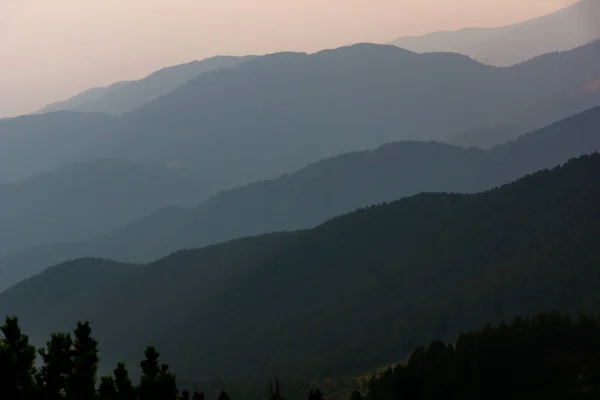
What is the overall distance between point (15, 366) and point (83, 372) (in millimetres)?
4044

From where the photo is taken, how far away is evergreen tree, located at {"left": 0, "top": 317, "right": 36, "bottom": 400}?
31.5 meters

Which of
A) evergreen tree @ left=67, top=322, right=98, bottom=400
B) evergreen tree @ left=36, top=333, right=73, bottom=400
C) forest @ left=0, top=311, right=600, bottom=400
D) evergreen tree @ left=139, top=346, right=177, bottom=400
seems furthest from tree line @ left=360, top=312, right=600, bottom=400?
evergreen tree @ left=36, top=333, right=73, bottom=400

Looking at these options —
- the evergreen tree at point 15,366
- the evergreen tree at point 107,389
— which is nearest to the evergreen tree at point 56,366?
the evergreen tree at point 15,366

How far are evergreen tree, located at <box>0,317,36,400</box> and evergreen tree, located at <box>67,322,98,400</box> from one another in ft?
6.93

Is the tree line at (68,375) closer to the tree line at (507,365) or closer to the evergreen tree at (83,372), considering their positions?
the evergreen tree at (83,372)

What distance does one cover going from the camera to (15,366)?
31.9 metres

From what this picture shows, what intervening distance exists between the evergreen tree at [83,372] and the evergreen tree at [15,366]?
2.11 metres

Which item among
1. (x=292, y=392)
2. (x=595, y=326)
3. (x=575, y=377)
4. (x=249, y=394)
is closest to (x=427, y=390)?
(x=575, y=377)

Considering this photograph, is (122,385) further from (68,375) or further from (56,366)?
(56,366)

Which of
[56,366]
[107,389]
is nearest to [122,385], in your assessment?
[107,389]

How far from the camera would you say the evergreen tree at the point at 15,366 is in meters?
31.5

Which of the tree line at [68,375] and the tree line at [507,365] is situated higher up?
A: the tree line at [68,375]

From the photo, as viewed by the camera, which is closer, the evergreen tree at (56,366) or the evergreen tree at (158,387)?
the evergreen tree at (158,387)

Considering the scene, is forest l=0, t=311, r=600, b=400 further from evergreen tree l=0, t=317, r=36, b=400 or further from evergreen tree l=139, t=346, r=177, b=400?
evergreen tree l=139, t=346, r=177, b=400
